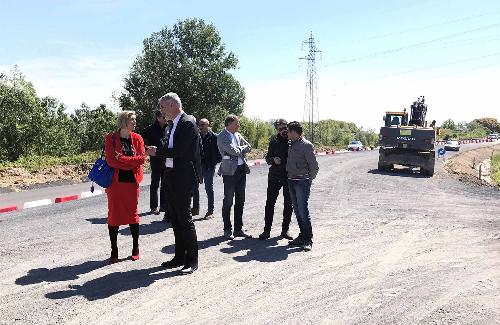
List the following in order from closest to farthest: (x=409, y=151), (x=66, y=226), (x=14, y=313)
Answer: (x=14, y=313)
(x=66, y=226)
(x=409, y=151)

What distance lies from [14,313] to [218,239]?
3.53m

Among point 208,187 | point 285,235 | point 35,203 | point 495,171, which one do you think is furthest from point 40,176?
point 495,171

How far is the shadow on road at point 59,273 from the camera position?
525 cm

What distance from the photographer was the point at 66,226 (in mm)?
8242

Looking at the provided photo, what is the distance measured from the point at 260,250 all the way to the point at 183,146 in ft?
7.33

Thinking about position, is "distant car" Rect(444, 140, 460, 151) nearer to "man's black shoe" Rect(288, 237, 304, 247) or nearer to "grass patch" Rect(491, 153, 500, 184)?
"grass patch" Rect(491, 153, 500, 184)

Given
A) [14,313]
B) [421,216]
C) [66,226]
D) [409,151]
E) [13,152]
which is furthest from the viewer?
[13,152]

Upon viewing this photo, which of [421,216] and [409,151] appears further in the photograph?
[409,151]

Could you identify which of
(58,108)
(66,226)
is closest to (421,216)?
(66,226)

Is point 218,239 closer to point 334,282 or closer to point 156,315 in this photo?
point 334,282

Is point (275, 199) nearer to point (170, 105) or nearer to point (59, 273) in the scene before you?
point (170, 105)

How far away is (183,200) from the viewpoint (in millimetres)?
5488

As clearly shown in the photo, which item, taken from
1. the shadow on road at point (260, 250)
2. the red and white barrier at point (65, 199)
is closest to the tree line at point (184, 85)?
the red and white barrier at point (65, 199)

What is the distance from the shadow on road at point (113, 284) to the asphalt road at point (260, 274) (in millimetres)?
13
